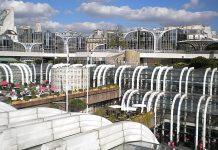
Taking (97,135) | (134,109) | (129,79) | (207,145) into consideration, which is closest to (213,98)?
(207,145)

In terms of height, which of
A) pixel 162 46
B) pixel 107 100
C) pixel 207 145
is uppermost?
pixel 162 46

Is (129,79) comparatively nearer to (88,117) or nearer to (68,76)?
(68,76)

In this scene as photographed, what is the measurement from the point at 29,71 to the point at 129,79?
13431 mm

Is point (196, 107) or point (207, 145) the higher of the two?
point (196, 107)

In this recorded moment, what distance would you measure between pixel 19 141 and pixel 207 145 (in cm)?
Answer: 1999

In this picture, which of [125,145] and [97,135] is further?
[125,145]

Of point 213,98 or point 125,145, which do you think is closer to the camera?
point 125,145

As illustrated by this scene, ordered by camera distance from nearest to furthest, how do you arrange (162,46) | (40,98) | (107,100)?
(40,98)
(107,100)
(162,46)

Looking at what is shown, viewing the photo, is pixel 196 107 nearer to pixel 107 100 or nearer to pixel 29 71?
pixel 107 100

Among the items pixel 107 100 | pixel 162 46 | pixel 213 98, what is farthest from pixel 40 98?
pixel 162 46

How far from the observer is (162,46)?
99000mm

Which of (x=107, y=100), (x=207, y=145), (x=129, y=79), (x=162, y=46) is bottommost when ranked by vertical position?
(x=207, y=145)

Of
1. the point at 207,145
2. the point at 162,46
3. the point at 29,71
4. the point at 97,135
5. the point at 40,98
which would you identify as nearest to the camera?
the point at 97,135

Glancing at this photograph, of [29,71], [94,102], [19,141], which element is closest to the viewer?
[19,141]
